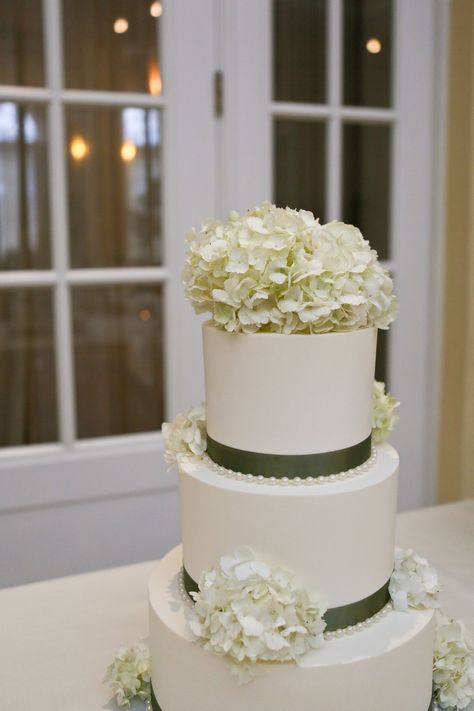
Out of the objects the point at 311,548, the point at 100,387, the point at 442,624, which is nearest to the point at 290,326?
the point at 311,548

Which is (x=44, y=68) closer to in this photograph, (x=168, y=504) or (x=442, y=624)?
(x=168, y=504)

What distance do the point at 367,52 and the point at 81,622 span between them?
5.92ft

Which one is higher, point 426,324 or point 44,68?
point 44,68

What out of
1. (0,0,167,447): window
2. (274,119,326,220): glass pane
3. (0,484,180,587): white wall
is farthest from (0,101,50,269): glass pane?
(0,484,180,587): white wall

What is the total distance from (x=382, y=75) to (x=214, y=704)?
191 centimetres

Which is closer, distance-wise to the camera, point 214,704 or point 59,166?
point 214,704

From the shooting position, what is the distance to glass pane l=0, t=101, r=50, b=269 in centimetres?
207

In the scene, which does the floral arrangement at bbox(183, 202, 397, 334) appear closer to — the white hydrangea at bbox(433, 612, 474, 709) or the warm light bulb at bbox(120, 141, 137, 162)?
the white hydrangea at bbox(433, 612, 474, 709)

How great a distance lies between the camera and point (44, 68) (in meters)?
1.85

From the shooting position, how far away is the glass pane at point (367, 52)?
2.13 metres

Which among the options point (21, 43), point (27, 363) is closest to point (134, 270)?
point (27, 363)

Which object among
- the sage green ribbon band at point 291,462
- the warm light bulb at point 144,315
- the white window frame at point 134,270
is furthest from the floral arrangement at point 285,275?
the warm light bulb at point 144,315

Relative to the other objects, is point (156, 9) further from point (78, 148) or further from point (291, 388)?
point (291, 388)

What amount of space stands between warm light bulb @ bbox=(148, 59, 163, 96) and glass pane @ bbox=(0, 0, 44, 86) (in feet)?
0.98
